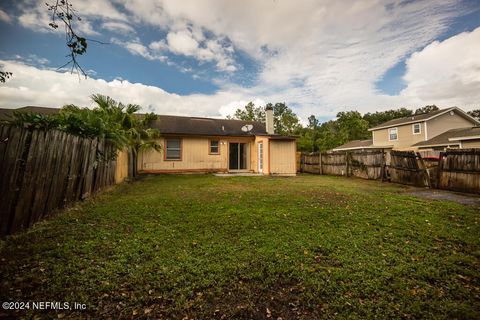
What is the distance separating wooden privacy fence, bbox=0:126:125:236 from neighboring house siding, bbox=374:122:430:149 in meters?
A: 29.9

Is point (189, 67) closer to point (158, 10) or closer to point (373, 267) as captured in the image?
point (158, 10)

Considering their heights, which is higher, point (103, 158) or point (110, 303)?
point (103, 158)

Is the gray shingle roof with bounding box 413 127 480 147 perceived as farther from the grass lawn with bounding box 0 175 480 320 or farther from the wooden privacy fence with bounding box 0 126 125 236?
the wooden privacy fence with bounding box 0 126 125 236

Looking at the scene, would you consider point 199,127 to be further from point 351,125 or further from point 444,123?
point 351,125

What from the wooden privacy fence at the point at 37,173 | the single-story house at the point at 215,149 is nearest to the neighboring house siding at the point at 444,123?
the single-story house at the point at 215,149

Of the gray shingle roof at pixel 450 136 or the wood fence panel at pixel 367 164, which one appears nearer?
the wood fence panel at pixel 367 164

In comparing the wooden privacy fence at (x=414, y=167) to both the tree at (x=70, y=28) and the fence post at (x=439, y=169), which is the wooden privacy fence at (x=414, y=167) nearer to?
the fence post at (x=439, y=169)

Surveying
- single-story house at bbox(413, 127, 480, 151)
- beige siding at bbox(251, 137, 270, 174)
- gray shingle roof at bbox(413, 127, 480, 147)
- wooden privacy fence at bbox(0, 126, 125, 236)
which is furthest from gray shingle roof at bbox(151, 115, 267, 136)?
gray shingle roof at bbox(413, 127, 480, 147)

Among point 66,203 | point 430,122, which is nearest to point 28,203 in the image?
point 66,203

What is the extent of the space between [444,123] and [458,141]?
640 cm

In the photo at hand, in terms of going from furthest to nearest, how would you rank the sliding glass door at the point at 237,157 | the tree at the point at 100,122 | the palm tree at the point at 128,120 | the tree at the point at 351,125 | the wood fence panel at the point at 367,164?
the tree at the point at 351,125 < the sliding glass door at the point at 237,157 < the wood fence panel at the point at 367,164 < the palm tree at the point at 128,120 < the tree at the point at 100,122

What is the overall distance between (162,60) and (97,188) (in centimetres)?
1100

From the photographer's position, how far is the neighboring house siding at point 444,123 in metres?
22.1

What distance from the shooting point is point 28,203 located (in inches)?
133
